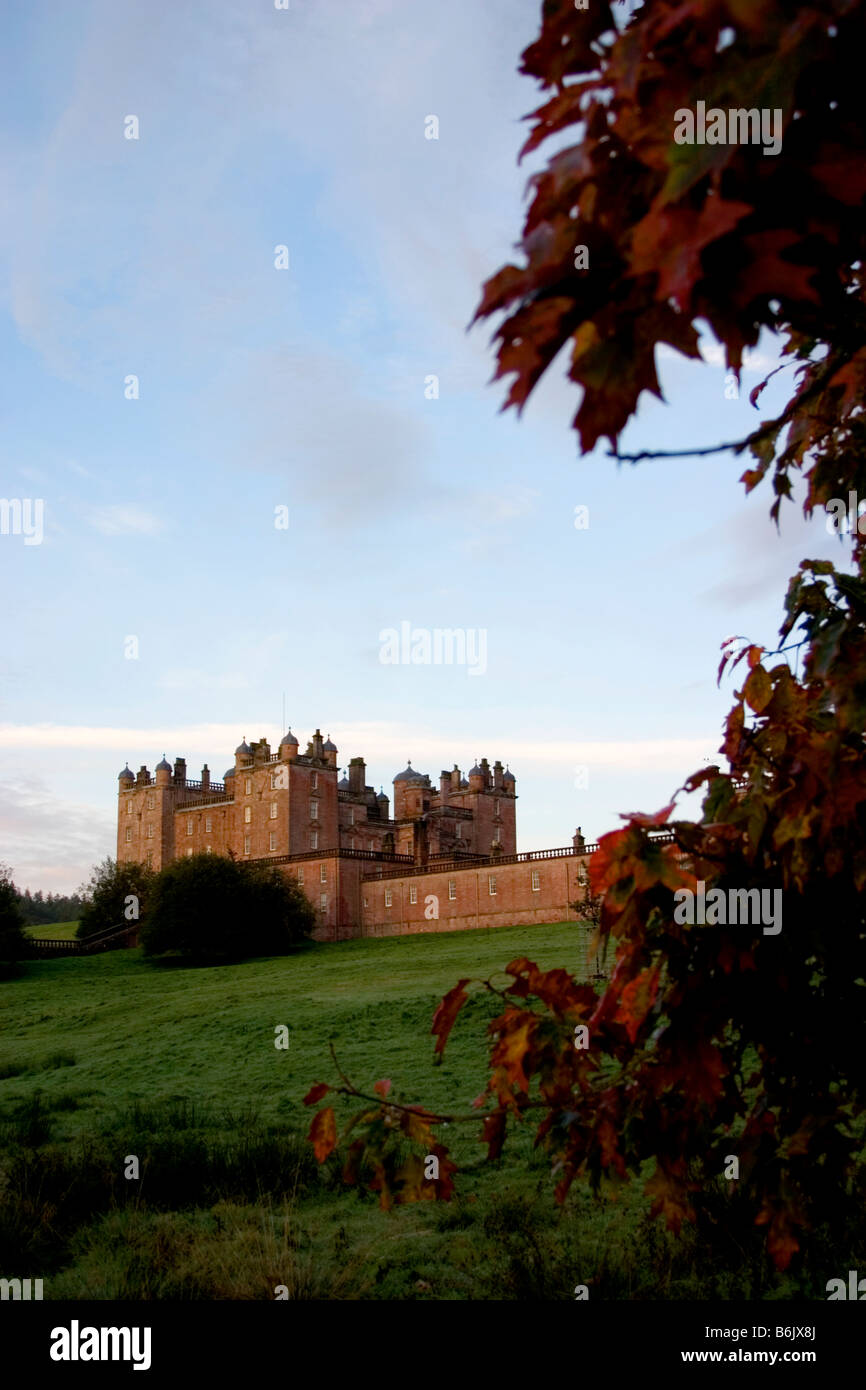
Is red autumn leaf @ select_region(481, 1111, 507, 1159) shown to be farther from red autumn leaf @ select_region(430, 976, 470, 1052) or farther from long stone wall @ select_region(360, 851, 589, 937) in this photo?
long stone wall @ select_region(360, 851, 589, 937)

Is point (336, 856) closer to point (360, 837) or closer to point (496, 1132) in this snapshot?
point (360, 837)

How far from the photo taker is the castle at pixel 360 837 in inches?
2406

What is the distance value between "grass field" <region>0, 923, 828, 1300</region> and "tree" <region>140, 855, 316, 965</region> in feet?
123

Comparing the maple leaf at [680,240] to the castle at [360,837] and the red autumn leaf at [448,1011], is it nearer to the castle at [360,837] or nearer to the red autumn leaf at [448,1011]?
the red autumn leaf at [448,1011]

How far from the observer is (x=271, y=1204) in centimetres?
959

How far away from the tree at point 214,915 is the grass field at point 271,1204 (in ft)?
123

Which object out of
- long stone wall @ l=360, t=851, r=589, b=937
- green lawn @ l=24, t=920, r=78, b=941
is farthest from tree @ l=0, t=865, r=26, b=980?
green lawn @ l=24, t=920, r=78, b=941

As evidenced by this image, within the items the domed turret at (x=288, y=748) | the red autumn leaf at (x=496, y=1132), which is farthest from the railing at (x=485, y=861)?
the red autumn leaf at (x=496, y=1132)
